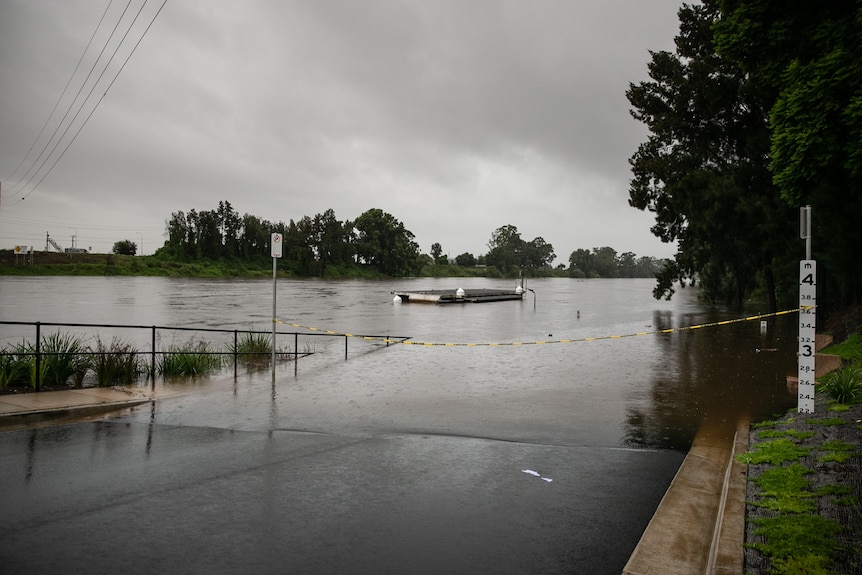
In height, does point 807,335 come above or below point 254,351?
above

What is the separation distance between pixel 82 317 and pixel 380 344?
26.3 m

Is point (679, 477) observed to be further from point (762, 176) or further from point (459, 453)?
point (762, 176)

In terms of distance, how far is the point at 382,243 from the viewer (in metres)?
172

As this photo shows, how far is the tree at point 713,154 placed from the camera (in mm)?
25281

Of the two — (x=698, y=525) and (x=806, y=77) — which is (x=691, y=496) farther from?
(x=806, y=77)

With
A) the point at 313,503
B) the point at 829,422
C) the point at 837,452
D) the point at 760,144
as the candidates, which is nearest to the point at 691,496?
the point at 837,452

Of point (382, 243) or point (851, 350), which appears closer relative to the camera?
point (851, 350)

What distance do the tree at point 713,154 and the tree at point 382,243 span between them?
450 feet

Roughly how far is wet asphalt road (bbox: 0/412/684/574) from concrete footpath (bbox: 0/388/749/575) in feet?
0.67

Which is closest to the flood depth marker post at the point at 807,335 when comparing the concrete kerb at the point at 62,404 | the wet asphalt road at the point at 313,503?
the wet asphalt road at the point at 313,503

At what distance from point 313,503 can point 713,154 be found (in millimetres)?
29957

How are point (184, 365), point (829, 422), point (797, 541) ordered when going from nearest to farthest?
point (797, 541) < point (829, 422) < point (184, 365)

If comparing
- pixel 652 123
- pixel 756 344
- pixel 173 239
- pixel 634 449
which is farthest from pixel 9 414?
pixel 173 239

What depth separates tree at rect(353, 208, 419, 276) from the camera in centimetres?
16912
